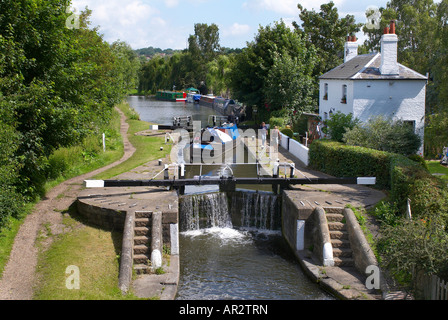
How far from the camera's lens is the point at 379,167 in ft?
57.1

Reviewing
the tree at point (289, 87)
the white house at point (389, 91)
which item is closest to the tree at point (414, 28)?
the tree at point (289, 87)

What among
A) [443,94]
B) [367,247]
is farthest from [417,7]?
[367,247]

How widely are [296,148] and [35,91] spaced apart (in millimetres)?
15170

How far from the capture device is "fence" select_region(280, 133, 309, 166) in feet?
76.7

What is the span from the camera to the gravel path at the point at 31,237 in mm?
10352

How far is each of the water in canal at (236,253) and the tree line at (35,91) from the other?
527 cm

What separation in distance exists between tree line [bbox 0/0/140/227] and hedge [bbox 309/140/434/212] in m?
10.3

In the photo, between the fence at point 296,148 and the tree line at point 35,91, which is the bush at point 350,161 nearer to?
the fence at point 296,148

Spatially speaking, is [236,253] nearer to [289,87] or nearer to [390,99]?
[390,99]

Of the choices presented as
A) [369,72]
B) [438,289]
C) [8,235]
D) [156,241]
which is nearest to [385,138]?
[369,72]

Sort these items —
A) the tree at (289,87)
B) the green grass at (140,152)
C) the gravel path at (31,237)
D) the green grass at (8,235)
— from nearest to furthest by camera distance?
the gravel path at (31,237), the green grass at (8,235), the green grass at (140,152), the tree at (289,87)

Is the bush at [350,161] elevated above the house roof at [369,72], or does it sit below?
below

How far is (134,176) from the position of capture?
64.6 feet
